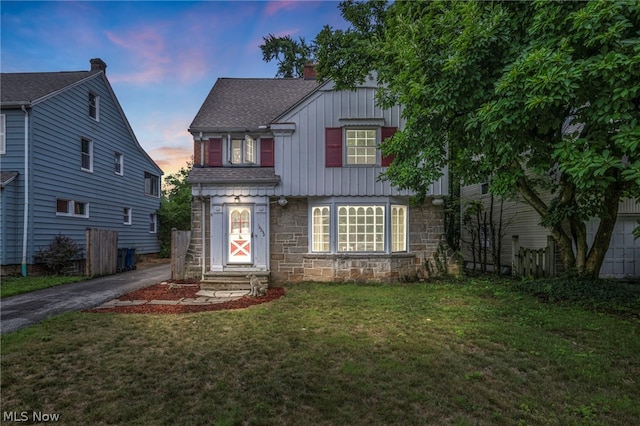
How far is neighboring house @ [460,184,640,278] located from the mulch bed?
9.26m

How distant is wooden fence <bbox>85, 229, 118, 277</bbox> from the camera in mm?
11359

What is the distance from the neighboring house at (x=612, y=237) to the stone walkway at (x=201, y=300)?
10.1 meters

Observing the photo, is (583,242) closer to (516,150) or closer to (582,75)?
(516,150)

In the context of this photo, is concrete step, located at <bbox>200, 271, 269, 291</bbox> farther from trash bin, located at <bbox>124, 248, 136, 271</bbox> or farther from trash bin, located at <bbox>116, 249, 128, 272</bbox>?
trash bin, located at <bbox>124, 248, 136, 271</bbox>

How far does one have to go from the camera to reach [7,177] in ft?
35.0

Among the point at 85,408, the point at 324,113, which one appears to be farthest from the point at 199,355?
the point at 324,113

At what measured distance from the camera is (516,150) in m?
5.63

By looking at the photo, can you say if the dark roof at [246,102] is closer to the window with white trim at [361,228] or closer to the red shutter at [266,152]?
the red shutter at [266,152]

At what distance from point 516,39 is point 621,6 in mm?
1638

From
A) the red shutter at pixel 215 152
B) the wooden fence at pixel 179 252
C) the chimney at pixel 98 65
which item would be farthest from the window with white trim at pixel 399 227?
the chimney at pixel 98 65

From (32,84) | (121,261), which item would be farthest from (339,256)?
(32,84)

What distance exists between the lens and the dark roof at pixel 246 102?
10500 mm

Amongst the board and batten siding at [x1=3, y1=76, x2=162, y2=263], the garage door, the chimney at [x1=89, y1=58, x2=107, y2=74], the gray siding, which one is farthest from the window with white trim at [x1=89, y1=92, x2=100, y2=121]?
A: the garage door

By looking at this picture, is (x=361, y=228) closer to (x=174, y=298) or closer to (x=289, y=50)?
(x=174, y=298)
